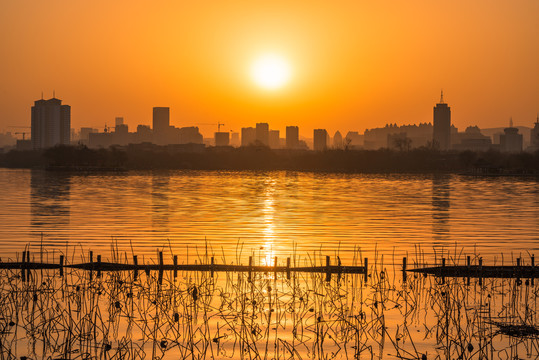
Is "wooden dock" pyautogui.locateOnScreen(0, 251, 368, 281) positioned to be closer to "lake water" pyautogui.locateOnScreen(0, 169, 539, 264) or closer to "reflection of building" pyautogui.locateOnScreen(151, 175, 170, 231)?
"lake water" pyautogui.locateOnScreen(0, 169, 539, 264)

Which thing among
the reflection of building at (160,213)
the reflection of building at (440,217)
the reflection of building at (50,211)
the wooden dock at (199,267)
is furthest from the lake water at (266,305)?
the reflection of building at (50,211)

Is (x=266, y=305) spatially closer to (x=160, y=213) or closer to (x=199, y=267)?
(x=199, y=267)

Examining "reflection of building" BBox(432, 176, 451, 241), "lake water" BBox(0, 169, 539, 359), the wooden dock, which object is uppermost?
the wooden dock

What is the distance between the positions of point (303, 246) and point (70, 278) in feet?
57.5

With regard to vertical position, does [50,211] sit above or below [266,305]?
below

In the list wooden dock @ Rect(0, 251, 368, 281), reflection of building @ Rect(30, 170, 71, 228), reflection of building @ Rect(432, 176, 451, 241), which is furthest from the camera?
reflection of building @ Rect(30, 170, 71, 228)

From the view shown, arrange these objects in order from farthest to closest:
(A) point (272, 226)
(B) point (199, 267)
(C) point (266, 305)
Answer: (A) point (272, 226) < (B) point (199, 267) < (C) point (266, 305)

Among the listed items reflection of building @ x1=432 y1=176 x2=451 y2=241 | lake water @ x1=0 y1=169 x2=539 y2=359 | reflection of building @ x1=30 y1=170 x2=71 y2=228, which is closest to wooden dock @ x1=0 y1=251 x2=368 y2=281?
lake water @ x1=0 y1=169 x2=539 y2=359

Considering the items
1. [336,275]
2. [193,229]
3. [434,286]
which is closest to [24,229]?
[193,229]

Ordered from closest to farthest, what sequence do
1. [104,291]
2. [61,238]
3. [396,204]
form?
[104,291]
[61,238]
[396,204]

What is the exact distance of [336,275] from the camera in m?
28.4

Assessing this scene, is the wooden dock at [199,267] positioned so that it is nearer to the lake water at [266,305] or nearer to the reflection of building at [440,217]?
the lake water at [266,305]

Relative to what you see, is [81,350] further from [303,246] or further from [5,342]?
[303,246]

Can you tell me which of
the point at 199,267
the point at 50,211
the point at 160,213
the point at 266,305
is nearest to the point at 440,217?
the point at 160,213
